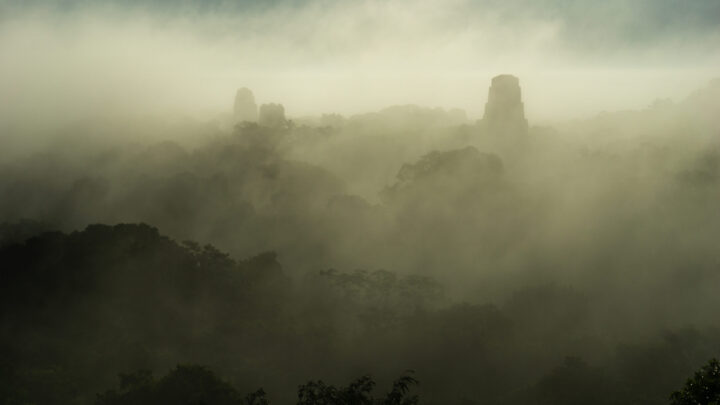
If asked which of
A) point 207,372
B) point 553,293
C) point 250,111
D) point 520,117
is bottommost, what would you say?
point 207,372

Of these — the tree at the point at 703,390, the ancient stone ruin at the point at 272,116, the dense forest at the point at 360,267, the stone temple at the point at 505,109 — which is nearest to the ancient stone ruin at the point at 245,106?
the ancient stone ruin at the point at 272,116

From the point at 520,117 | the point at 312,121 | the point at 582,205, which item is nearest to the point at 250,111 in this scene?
the point at 312,121

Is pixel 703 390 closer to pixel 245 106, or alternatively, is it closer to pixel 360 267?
pixel 360 267

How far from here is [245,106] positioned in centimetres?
10306

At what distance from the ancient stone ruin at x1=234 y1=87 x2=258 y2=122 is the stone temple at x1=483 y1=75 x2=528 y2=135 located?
43407 mm

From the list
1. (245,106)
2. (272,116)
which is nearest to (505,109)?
(272,116)

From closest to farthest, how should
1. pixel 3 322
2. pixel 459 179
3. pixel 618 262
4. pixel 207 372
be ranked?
pixel 207 372, pixel 3 322, pixel 618 262, pixel 459 179

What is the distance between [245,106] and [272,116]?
13061mm

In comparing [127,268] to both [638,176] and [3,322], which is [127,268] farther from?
[638,176]

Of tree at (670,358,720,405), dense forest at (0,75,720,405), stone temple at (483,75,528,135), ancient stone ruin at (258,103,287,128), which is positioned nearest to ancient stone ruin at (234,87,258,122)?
ancient stone ruin at (258,103,287,128)

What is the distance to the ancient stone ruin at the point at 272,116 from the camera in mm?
89269

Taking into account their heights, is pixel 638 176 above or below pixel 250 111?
below

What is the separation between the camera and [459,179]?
62094 millimetres

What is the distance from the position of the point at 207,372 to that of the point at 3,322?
1813 centimetres
